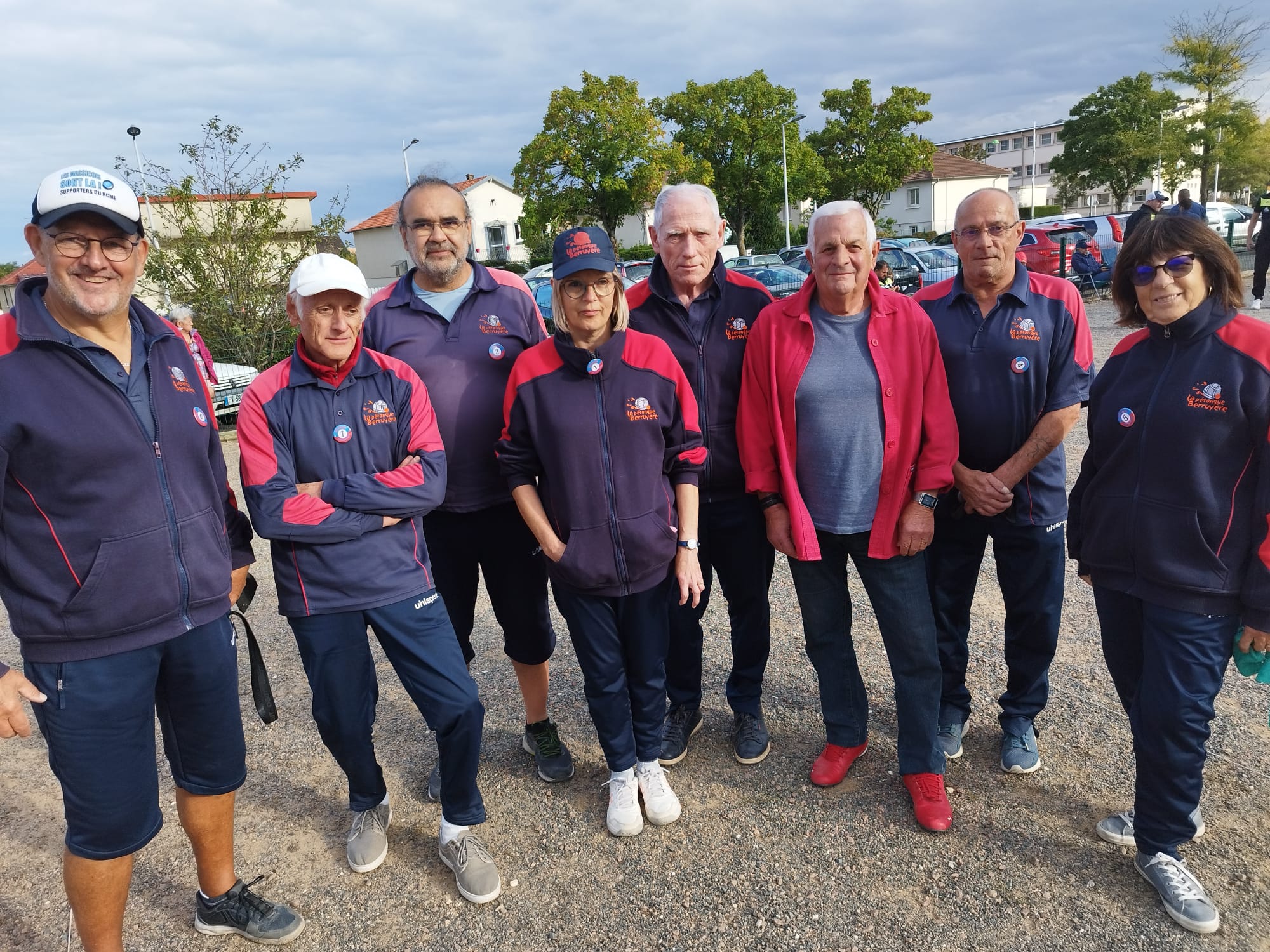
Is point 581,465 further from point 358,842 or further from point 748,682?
point 358,842

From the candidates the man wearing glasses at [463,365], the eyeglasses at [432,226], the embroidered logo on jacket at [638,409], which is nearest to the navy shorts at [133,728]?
the man wearing glasses at [463,365]

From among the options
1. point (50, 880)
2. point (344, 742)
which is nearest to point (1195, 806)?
point (344, 742)

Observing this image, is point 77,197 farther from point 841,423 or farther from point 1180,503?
point 1180,503

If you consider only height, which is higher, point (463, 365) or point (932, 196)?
point (932, 196)

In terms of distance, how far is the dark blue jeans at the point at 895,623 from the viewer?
3010 millimetres

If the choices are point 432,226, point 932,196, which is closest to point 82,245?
point 432,226

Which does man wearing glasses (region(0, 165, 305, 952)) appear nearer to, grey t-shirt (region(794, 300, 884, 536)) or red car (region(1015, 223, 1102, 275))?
grey t-shirt (region(794, 300, 884, 536))

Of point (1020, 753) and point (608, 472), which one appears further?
point (1020, 753)

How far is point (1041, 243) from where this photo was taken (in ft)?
57.2

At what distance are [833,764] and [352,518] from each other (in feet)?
6.91

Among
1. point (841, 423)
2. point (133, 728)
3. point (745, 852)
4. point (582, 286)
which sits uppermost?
point (582, 286)

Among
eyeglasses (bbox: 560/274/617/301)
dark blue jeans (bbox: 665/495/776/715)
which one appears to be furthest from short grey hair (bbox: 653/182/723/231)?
dark blue jeans (bbox: 665/495/776/715)

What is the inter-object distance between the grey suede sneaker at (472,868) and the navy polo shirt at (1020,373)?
2309 mm

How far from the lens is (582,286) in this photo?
9.32 feet
